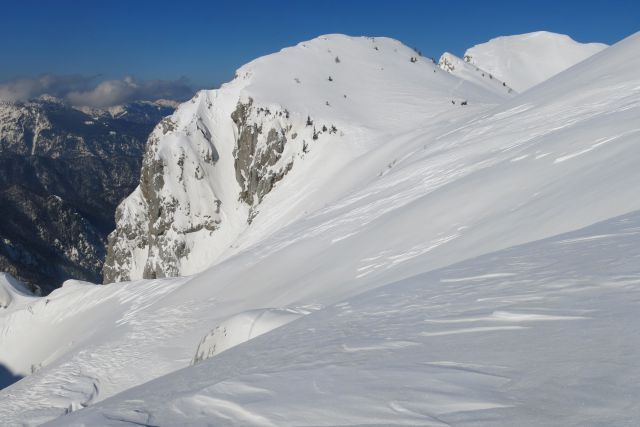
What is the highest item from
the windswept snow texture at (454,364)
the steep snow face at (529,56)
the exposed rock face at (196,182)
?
the steep snow face at (529,56)

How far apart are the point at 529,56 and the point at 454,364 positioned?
70.1 m

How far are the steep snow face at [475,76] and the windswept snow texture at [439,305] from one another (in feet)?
96.0

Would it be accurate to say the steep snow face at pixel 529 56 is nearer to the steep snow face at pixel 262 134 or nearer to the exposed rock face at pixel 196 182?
the steep snow face at pixel 262 134

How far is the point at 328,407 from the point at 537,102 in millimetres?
16386

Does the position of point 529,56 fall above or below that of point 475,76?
above

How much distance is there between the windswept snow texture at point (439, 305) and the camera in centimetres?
278

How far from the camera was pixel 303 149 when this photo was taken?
39406 mm

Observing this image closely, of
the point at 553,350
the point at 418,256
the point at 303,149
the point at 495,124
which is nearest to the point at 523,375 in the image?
the point at 553,350

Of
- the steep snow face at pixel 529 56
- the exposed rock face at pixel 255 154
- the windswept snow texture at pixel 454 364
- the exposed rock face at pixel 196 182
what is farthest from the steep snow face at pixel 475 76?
the windswept snow texture at pixel 454 364

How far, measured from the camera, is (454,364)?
10.3 ft

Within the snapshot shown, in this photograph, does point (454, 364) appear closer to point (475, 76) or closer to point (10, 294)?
point (10, 294)

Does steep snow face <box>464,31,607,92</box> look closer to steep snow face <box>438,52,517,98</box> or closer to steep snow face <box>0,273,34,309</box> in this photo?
steep snow face <box>438,52,517,98</box>

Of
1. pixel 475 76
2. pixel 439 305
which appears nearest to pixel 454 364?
pixel 439 305

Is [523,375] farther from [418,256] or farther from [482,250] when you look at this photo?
[418,256]
